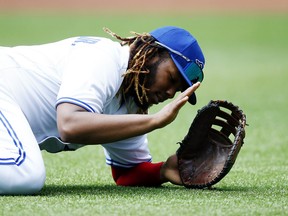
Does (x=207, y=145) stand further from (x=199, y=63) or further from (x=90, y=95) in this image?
(x=90, y=95)

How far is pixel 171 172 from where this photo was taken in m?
5.54

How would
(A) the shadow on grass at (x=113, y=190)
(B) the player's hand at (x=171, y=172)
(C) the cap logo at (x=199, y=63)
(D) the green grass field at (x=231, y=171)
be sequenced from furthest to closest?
(B) the player's hand at (x=171, y=172) < (C) the cap logo at (x=199, y=63) < (A) the shadow on grass at (x=113, y=190) < (D) the green grass field at (x=231, y=171)

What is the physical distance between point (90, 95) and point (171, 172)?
3.43 ft

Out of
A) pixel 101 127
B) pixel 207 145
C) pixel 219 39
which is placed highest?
pixel 101 127

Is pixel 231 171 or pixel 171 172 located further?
pixel 231 171

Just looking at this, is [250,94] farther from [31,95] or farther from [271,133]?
[31,95]

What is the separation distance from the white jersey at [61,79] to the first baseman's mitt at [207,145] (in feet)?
1.46

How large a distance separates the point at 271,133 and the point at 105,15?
1949cm

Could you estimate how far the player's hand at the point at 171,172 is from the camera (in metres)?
5.50

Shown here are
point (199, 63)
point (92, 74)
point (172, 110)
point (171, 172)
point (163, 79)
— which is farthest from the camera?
point (171, 172)

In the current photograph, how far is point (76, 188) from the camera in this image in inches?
209

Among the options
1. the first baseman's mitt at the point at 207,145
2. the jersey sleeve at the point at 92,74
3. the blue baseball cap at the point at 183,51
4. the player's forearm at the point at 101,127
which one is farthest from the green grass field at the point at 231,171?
the blue baseball cap at the point at 183,51

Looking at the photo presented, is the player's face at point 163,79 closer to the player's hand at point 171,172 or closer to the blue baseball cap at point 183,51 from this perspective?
the blue baseball cap at point 183,51

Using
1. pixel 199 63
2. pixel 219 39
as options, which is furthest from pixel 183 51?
pixel 219 39
